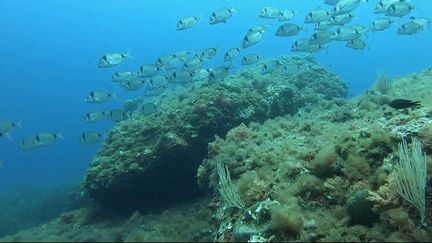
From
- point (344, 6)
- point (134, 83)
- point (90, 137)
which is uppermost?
point (344, 6)

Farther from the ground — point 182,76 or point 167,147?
point 182,76

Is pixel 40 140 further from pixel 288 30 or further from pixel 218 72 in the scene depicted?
pixel 288 30

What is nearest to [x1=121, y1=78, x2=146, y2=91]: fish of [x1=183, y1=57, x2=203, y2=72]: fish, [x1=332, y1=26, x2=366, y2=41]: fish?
[x1=183, y1=57, x2=203, y2=72]: fish

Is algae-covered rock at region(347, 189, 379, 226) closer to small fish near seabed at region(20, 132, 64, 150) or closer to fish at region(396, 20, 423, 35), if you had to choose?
small fish near seabed at region(20, 132, 64, 150)

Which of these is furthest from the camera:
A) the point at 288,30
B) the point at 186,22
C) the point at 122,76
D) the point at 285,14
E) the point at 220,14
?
the point at 122,76

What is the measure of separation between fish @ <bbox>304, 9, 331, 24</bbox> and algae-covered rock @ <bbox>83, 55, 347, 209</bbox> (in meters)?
2.90

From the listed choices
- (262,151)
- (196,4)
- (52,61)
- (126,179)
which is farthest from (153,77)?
(196,4)

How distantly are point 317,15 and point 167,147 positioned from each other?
6163mm

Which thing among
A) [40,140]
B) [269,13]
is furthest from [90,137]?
[269,13]

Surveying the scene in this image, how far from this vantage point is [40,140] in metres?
11.8

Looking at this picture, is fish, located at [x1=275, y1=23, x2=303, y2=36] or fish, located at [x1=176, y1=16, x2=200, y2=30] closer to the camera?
fish, located at [x1=275, y1=23, x2=303, y2=36]

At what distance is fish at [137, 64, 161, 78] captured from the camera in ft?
47.4

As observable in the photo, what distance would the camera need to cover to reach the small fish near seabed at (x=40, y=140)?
38.5 feet

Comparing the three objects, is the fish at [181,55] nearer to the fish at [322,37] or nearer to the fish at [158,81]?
the fish at [158,81]
